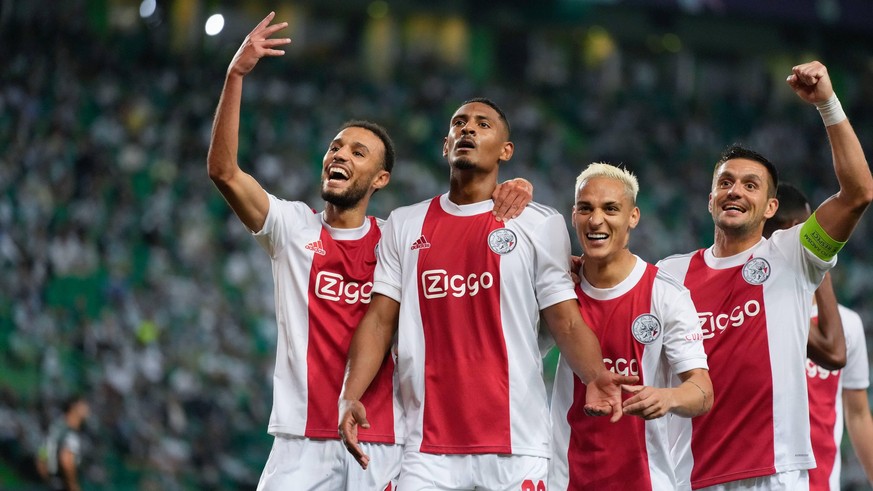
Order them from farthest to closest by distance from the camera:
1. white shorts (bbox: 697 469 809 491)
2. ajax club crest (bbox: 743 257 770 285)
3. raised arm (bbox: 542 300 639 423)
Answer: ajax club crest (bbox: 743 257 770 285) < white shorts (bbox: 697 469 809 491) < raised arm (bbox: 542 300 639 423)

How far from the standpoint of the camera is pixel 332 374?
16.3ft

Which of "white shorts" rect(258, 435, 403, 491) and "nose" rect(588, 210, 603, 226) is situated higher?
"nose" rect(588, 210, 603, 226)

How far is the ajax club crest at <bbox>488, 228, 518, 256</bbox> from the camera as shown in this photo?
4.73 metres

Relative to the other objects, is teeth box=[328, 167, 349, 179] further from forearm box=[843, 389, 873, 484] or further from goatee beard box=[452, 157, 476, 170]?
forearm box=[843, 389, 873, 484]

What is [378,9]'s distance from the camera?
24.8 metres

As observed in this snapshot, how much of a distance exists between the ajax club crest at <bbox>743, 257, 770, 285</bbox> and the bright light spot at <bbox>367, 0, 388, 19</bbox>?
67.1 ft

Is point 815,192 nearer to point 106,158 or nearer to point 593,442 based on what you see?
point 106,158

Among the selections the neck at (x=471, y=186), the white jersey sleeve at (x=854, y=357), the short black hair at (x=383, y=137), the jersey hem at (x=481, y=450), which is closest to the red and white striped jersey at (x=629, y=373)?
the jersey hem at (x=481, y=450)

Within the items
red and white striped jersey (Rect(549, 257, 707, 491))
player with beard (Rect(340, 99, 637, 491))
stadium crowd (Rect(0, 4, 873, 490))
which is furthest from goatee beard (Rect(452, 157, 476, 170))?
stadium crowd (Rect(0, 4, 873, 490))

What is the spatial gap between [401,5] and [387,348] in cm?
2111

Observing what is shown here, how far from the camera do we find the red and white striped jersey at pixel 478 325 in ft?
15.0

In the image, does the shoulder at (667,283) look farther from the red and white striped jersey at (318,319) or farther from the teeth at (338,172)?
the teeth at (338,172)

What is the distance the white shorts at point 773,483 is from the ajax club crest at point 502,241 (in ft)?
5.33

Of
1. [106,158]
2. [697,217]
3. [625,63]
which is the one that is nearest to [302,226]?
[106,158]
